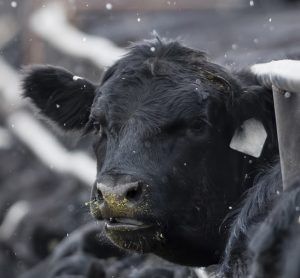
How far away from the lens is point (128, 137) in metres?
4.88

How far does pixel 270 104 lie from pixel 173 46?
0.57 metres

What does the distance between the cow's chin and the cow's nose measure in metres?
0.14

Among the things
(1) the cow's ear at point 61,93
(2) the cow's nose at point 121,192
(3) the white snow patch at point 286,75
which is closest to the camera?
(3) the white snow patch at point 286,75

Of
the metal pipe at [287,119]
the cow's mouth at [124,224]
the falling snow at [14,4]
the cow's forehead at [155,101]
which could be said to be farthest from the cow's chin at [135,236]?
the falling snow at [14,4]

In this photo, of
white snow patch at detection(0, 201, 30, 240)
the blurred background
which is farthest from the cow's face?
white snow patch at detection(0, 201, 30, 240)

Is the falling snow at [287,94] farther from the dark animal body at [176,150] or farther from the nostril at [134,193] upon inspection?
the nostril at [134,193]

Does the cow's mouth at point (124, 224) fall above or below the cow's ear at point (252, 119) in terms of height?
below

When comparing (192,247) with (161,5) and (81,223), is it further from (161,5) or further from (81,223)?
(161,5)

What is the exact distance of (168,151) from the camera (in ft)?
16.1

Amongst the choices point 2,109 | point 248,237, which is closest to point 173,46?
point 248,237

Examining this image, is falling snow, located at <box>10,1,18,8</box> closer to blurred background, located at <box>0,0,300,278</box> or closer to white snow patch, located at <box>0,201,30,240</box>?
blurred background, located at <box>0,0,300,278</box>

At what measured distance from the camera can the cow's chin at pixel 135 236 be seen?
471 cm

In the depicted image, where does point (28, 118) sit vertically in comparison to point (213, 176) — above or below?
below

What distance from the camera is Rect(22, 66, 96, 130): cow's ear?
569 cm
